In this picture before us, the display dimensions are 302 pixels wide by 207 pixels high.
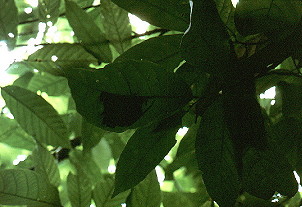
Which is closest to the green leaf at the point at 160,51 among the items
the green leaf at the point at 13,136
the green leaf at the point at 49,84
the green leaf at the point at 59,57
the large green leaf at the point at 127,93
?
the large green leaf at the point at 127,93

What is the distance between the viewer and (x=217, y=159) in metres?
0.69

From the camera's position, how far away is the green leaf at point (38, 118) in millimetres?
1024

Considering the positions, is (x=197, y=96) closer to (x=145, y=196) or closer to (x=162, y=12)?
(x=162, y=12)

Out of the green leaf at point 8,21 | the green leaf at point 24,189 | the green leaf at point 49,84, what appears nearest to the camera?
the green leaf at point 24,189

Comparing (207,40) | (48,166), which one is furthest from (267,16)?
(48,166)

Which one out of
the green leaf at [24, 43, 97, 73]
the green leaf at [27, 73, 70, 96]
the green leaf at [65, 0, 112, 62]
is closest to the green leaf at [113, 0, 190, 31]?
the green leaf at [65, 0, 112, 62]

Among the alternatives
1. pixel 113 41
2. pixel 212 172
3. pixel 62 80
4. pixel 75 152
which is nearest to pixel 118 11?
pixel 113 41

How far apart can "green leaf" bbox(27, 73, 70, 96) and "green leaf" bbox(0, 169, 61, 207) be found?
1.38 ft

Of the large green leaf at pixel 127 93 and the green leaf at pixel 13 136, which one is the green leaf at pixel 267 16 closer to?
the large green leaf at pixel 127 93

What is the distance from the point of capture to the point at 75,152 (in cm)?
139

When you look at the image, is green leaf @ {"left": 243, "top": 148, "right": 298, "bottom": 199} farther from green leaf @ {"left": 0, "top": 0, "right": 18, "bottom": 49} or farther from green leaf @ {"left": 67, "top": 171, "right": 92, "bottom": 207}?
green leaf @ {"left": 0, "top": 0, "right": 18, "bottom": 49}

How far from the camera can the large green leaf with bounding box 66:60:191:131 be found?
1.96ft

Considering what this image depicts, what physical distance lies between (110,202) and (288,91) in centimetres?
53

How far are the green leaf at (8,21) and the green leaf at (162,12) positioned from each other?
428 millimetres
